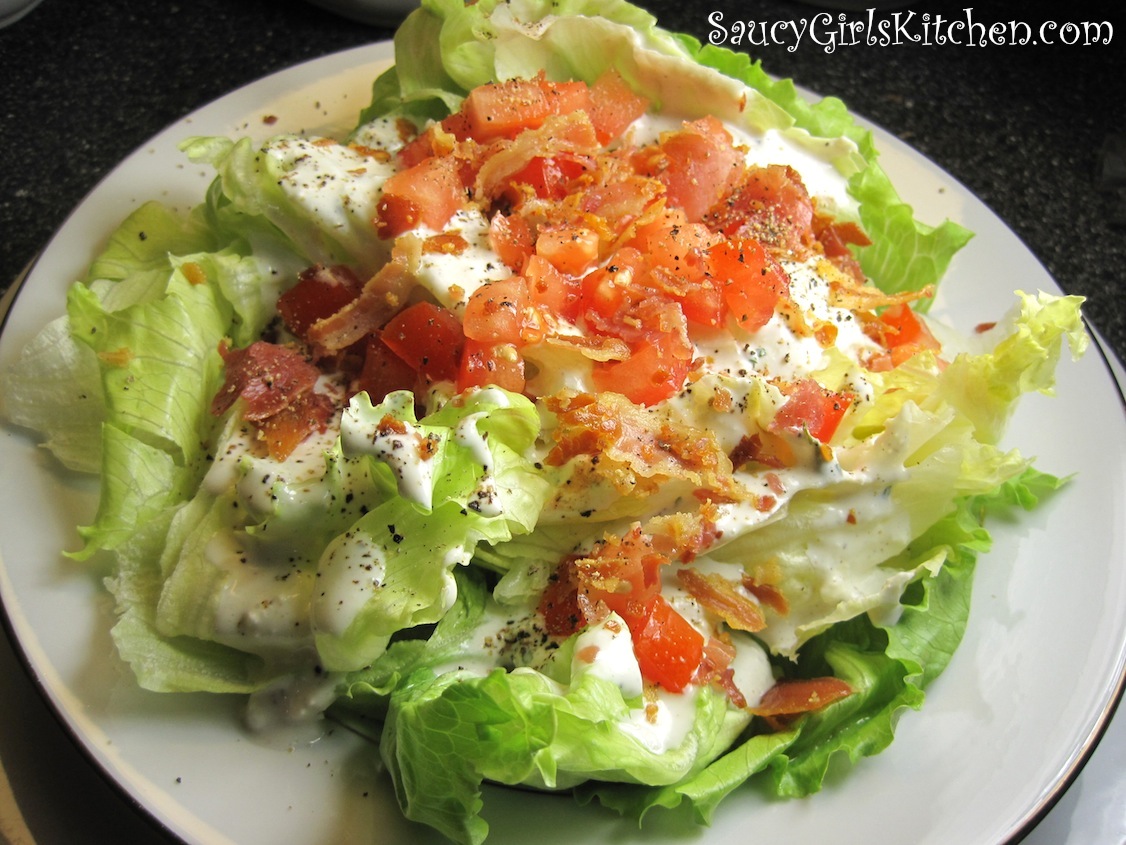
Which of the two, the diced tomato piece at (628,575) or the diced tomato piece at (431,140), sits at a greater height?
the diced tomato piece at (431,140)

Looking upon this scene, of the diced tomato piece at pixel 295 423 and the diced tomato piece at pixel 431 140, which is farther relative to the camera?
the diced tomato piece at pixel 431 140

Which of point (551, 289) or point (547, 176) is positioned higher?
point (547, 176)

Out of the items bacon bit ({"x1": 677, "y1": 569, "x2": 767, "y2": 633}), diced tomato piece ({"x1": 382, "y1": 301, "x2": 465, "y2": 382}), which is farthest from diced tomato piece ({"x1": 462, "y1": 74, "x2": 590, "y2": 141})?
bacon bit ({"x1": 677, "y1": 569, "x2": 767, "y2": 633})

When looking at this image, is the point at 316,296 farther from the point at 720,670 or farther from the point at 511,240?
the point at 720,670

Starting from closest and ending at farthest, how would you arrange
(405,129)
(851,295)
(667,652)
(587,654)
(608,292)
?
(587,654)
(667,652)
(608,292)
(851,295)
(405,129)

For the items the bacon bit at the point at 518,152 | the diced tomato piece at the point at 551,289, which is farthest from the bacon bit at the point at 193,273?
the diced tomato piece at the point at 551,289

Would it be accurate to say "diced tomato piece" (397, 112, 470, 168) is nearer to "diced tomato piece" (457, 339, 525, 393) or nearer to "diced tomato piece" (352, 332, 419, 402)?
"diced tomato piece" (352, 332, 419, 402)

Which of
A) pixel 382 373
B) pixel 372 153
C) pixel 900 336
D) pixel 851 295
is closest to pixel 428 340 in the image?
pixel 382 373

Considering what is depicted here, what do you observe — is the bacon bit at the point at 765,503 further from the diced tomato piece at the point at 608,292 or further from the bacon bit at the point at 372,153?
the bacon bit at the point at 372,153
